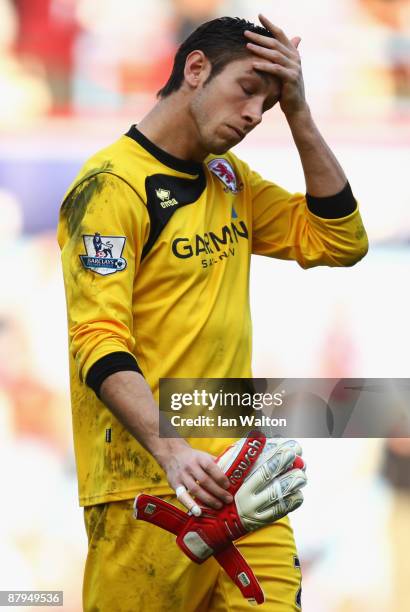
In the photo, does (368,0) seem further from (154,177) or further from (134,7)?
(154,177)

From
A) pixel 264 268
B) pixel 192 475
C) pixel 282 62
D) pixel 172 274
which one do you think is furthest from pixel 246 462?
pixel 264 268

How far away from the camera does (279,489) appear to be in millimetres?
2691

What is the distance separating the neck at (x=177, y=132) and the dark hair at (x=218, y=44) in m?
0.07

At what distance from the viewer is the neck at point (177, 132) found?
10.1ft

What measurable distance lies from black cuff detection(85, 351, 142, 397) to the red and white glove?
0.89ft

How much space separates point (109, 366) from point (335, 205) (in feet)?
2.67

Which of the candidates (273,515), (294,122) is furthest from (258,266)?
(273,515)

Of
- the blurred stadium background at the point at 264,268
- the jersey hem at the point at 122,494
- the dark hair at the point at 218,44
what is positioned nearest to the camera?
the jersey hem at the point at 122,494

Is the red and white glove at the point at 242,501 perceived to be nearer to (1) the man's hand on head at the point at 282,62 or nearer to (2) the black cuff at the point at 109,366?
(2) the black cuff at the point at 109,366

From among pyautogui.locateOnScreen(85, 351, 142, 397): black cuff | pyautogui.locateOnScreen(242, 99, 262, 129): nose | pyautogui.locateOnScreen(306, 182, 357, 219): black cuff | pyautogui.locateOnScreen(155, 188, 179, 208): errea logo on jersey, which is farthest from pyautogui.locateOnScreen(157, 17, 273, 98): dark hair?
pyautogui.locateOnScreen(85, 351, 142, 397): black cuff

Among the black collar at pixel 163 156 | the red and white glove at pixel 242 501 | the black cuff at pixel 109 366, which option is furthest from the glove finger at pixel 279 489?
the black collar at pixel 163 156

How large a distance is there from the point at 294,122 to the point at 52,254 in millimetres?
2214

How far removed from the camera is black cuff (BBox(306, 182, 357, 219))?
3143 millimetres

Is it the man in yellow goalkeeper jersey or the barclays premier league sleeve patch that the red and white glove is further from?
the barclays premier league sleeve patch
